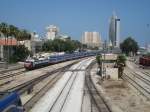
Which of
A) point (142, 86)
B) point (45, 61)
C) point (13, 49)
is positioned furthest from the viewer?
point (13, 49)

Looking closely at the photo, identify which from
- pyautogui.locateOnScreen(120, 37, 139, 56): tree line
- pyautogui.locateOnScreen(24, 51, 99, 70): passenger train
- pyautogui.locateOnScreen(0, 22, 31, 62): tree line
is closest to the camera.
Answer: pyautogui.locateOnScreen(24, 51, 99, 70): passenger train

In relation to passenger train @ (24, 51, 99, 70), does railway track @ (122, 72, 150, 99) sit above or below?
below

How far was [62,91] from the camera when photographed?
35.0m

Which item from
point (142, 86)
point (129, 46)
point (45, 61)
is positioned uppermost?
point (129, 46)

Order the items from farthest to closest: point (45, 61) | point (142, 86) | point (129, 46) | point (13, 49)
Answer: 1. point (129, 46)
2. point (13, 49)
3. point (45, 61)
4. point (142, 86)

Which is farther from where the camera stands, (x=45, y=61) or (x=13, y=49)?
(x=13, y=49)

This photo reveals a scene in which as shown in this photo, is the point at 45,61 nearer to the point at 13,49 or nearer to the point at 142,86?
the point at 13,49

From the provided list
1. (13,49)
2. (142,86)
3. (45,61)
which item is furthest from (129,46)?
(142,86)

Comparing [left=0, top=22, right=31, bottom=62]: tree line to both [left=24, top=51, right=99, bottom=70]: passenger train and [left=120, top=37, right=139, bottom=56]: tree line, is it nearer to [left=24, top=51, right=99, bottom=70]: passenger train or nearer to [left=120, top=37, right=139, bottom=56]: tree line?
[left=24, top=51, right=99, bottom=70]: passenger train

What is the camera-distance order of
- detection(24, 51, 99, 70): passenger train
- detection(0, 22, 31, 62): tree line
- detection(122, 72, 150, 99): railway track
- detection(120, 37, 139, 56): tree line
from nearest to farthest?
1. detection(122, 72, 150, 99): railway track
2. detection(24, 51, 99, 70): passenger train
3. detection(0, 22, 31, 62): tree line
4. detection(120, 37, 139, 56): tree line

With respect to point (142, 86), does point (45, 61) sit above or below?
above

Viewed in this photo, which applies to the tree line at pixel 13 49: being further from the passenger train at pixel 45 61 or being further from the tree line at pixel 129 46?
the tree line at pixel 129 46

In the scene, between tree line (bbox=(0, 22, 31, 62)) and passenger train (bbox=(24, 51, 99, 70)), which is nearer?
passenger train (bbox=(24, 51, 99, 70))

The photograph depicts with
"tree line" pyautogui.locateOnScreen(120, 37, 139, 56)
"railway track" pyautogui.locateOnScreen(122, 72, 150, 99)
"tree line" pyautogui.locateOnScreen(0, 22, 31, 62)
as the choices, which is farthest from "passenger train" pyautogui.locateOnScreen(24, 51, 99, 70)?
"tree line" pyautogui.locateOnScreen(120, 37, 139, 56)
